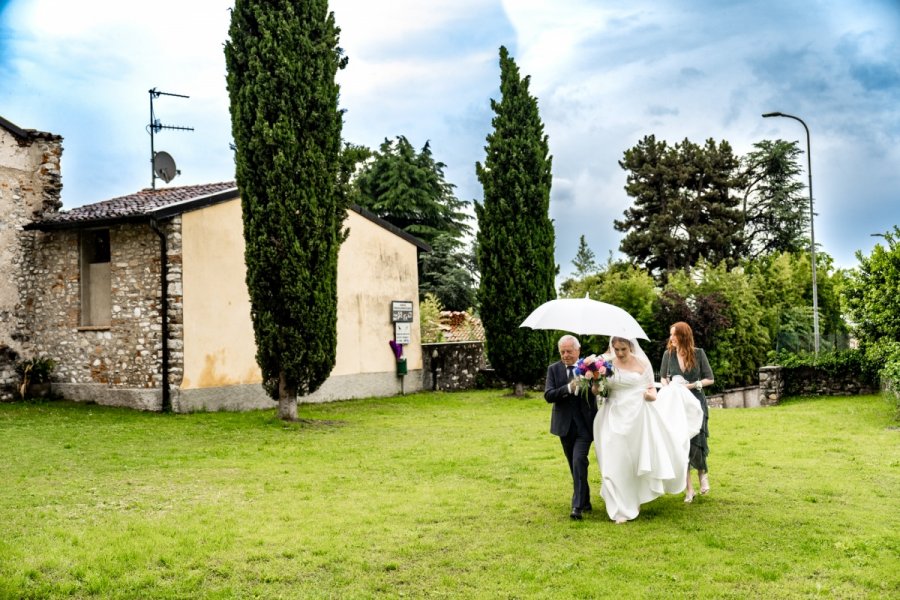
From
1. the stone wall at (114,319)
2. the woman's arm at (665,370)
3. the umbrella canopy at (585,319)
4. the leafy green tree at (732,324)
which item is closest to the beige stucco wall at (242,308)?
the stone wall at (114,319)

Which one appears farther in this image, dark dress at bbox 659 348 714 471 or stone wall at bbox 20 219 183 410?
stone wall at bbox 20 219 183 410

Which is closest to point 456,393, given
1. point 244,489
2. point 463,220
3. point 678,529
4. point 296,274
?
point 296,274

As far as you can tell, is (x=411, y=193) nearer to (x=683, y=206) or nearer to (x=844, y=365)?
(x=683, y=206)

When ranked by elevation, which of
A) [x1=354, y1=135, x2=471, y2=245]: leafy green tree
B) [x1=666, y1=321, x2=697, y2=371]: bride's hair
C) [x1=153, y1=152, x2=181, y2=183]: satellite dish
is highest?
[x1=354, y1=135, x2=471, y2=245]: leafy green tree

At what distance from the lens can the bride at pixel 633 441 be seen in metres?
7.60

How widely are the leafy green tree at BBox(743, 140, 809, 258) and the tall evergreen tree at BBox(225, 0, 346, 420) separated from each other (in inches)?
1561

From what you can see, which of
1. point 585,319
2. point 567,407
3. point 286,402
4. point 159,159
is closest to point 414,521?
point 567,407

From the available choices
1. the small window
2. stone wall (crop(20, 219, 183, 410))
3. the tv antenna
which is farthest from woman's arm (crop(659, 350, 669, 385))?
the tv antenna

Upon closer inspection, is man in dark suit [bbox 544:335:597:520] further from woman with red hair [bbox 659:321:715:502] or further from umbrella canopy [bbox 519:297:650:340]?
woman with red hair [bbox 659:321:715:502]

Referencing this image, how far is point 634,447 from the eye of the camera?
7.65 meters

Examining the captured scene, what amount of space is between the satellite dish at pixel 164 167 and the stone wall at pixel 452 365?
28.2 feet

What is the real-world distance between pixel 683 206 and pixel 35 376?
1548 inches

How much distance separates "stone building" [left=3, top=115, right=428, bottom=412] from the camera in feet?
54.3

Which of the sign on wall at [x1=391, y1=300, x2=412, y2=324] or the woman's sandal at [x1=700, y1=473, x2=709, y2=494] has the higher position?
the sign on wall at [x1=391, y1=300, x2=412, y2=324]
